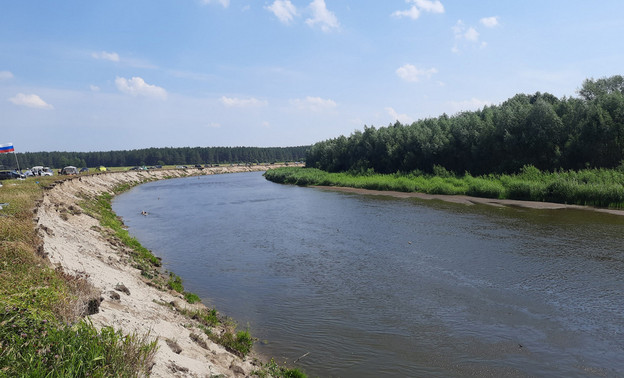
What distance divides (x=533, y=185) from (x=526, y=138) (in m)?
13.0

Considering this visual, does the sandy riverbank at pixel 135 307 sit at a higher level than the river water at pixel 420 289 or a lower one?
higher

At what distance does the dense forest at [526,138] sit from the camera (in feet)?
167

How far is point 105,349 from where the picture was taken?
23.2 feet

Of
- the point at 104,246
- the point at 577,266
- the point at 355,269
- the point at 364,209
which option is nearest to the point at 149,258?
the point at 104,246

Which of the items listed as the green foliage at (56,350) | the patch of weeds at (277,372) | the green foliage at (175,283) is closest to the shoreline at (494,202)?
the green foliage at (175,283)

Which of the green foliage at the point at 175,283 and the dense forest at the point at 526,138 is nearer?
the green foliage at the point at 175,283

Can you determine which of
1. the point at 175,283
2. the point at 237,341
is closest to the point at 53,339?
the point at 237,341

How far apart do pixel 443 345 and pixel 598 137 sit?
51.8 meters

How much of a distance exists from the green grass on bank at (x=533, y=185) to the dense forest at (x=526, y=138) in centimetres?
367

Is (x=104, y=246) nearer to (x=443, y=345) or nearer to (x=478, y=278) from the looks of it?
(x=443, y=345)

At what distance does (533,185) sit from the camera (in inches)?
1909

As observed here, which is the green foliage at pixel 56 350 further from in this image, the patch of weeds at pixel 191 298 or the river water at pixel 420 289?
the patch of weeds at pixel 191 298

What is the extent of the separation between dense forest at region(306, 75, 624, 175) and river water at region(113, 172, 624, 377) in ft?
61.1

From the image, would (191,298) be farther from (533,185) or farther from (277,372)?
(533,185)
